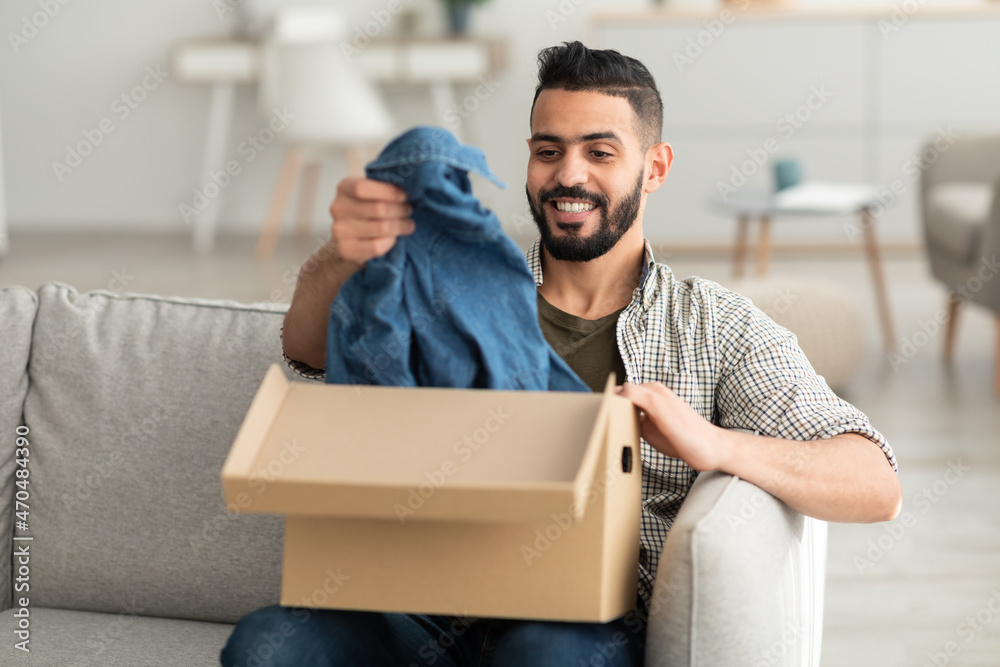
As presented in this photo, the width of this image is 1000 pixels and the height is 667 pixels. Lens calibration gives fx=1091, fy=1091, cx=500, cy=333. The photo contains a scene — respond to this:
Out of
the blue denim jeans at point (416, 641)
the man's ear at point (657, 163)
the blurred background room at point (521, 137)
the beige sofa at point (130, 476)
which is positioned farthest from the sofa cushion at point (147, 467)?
the blurred background room at point (521, 137)

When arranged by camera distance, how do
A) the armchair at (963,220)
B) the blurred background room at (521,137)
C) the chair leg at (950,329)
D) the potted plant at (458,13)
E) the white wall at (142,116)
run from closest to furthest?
the armchair at (963,220) < the chair leg at (950,329) < the blurred background room at (521,137) < the potted plant at (458,13) < the white wall at (142,116)

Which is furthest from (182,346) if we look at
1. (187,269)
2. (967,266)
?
(187,269)

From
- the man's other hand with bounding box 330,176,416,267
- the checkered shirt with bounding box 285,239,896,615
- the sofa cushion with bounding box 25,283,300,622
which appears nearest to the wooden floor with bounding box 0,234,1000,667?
the checkered shirt with bounding box 285,239,896,615

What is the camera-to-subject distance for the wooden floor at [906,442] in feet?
6.60

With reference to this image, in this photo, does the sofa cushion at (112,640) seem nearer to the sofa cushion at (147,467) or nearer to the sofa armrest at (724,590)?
the sofa cushion at (147,467)

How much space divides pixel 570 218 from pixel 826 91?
13.8 ft

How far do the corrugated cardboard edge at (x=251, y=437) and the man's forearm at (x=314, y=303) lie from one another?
0.17 metres

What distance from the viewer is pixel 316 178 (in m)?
5.80

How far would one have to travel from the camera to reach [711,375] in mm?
1337

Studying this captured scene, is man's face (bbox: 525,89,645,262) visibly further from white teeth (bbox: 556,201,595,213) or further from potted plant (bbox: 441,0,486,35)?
potted plant (bbox: 441,0,486,35)

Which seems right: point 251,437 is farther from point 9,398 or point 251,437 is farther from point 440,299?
point 9,398

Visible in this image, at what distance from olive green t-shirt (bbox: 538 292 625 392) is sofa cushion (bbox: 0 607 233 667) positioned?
0.58 m

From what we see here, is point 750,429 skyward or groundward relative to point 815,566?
skyward

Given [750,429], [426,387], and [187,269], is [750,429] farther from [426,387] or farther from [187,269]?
[187,269]
